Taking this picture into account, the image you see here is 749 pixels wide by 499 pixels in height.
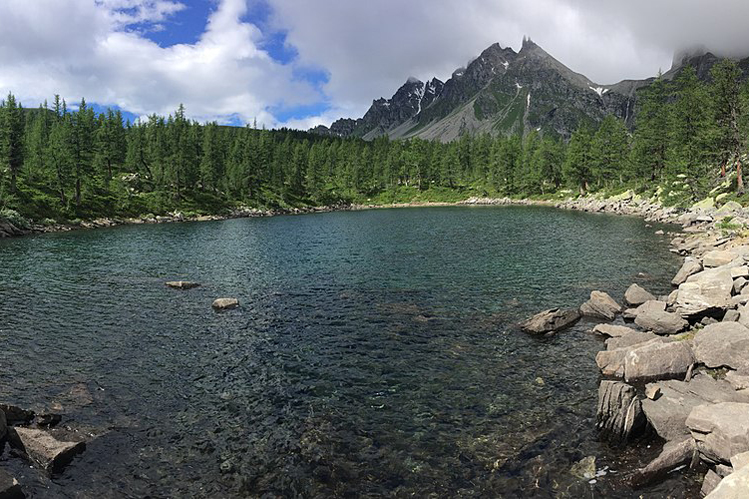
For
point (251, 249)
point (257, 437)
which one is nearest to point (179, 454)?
point (257, 437)

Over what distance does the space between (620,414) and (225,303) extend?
2828 cm

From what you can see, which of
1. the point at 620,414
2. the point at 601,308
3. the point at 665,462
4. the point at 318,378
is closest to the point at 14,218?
the point at 318,378

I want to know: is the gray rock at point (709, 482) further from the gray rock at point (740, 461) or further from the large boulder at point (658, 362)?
the large boulder at point (658, 362)

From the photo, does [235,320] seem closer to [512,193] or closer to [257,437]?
[257,437]

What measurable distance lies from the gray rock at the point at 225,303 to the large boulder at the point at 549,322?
22.5m

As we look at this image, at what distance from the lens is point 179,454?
15688 millimetres

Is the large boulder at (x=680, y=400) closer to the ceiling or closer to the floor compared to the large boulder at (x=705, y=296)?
closer to the floor

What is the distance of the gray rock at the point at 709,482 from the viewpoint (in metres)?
12.6

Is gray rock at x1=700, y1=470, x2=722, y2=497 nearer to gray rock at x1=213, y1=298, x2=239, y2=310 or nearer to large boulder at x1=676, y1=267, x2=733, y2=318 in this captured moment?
large boulder at x1=676, y1=267, x2=733, y2=318

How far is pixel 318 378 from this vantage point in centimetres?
2155

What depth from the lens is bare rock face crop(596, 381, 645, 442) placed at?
1574cm

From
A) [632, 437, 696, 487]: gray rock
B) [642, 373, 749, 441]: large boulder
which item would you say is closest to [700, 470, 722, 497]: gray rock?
[632, 437, 696, 487]: gray rock

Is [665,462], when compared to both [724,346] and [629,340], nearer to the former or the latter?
[724,346]

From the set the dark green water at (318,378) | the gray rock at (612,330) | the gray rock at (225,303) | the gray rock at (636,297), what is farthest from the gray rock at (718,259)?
the gray rock at (225,303)
